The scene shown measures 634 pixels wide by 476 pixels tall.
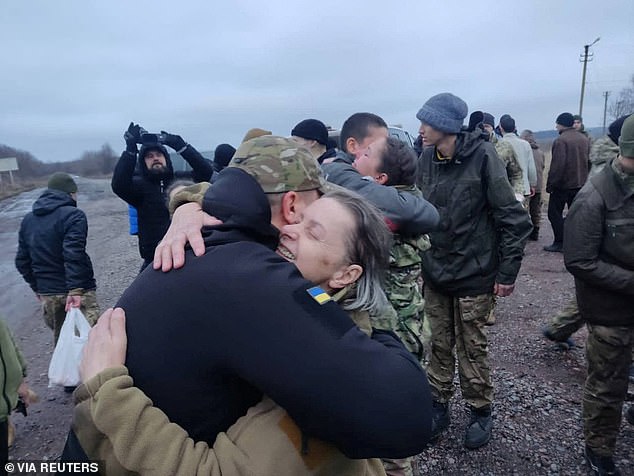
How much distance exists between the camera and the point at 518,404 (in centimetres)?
389

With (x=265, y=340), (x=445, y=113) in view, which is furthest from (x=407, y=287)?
(x=265, y=340)

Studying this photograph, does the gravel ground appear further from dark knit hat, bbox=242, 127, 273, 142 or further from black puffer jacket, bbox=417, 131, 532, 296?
dark knit hat, bbox=242, 127, 273, 142

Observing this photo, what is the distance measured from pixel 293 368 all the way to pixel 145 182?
486cm

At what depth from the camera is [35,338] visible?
21.3 feet

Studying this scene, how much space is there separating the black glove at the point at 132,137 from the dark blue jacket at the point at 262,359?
14.1 ft

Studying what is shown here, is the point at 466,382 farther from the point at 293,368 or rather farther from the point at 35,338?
the point at 35,338

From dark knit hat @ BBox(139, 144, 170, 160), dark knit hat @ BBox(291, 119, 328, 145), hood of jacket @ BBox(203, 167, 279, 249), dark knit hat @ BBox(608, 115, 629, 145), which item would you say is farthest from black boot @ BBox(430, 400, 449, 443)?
dark knit hat @ BBox(139, 144, 170, 160)

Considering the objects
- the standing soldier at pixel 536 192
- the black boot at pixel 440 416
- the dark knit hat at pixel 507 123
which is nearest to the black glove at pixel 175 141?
the black boot at pixel 440 416

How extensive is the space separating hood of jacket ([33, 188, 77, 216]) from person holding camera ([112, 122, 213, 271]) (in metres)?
0.52

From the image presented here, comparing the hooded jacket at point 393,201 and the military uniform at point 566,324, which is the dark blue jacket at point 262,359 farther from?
the military uniform at point 566,324

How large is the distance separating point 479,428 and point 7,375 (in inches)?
128

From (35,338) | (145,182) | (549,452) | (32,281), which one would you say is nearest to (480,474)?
(549,452)

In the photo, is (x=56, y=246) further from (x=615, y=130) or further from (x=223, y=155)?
(x=615, y=130)

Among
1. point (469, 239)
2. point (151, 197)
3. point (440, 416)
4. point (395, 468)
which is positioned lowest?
point (440, 416)
